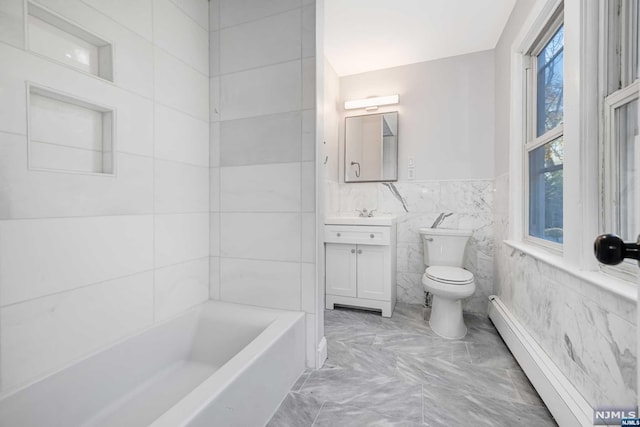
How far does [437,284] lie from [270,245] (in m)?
1.24

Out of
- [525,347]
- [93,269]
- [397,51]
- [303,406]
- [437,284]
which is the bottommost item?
[303,406]

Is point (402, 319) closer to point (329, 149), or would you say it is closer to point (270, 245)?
point (270, 245)

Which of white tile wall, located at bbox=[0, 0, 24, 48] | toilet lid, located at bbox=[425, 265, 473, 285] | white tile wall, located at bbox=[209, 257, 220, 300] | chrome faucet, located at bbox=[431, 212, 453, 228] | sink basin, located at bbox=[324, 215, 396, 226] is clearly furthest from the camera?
chrome faucet, located at bbox=[431, 212, 453, 228]

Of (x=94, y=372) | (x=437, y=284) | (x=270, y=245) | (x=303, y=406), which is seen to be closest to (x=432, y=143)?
(x=437, y=284)

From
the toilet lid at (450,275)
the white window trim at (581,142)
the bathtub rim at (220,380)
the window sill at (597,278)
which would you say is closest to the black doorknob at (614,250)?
the window sill at (597,278)

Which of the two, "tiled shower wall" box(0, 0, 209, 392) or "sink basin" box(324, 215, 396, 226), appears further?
"sink basin" box(324, 215, 396, 226)

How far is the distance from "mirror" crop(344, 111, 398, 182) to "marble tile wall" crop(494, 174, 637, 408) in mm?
1404

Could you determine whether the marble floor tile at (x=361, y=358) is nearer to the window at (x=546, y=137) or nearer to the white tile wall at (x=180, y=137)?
the window at (x=546, y=137)

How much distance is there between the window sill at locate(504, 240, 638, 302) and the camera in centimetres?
84

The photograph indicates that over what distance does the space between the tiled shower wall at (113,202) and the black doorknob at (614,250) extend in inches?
62.7

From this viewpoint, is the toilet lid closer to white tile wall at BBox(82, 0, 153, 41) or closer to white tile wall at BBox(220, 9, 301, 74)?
white tile wall at BBox(220, 9, 301, 74)

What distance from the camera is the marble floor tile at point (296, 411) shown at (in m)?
1.21

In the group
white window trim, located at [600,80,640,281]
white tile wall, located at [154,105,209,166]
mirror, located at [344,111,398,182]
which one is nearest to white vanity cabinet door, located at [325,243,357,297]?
mirror, located at [344,111,398,182]

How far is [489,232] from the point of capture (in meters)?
2.48
